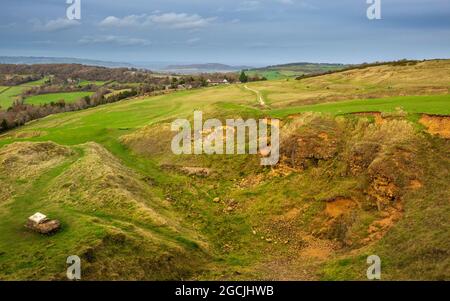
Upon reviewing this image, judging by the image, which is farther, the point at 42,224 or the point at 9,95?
the point at 9,95

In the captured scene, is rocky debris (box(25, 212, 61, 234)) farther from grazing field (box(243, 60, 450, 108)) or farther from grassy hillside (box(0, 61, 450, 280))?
grazing field (box(243, 60, 450, 108))

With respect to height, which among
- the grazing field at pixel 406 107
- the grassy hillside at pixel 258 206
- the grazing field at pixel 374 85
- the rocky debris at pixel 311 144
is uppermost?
the grazing field at pixel 374 85

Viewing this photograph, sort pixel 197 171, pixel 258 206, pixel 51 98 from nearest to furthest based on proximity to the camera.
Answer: pixel 258 206 < pixel 197 171 < pixel 51 98

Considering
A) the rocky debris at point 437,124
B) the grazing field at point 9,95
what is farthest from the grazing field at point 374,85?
the grazing field at point 9,95

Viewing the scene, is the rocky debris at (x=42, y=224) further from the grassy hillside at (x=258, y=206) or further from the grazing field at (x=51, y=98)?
the grazing field at (x=51, y=98)

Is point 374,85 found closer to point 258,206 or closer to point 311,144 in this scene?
point 311,144

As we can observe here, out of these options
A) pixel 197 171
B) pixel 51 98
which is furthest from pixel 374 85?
pixel 51 98
